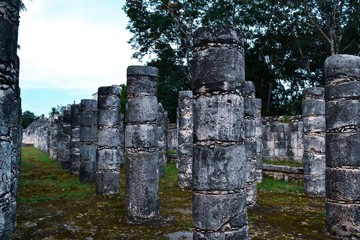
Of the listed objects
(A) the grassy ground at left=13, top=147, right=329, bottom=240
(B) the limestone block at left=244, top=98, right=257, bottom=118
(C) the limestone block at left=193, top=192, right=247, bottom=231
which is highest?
(B) the limestone block at left=244, top=98, right=257, bottom=118

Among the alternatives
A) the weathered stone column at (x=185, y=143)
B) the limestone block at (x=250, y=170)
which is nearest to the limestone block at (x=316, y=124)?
the limestone block at (x=250, y=170)

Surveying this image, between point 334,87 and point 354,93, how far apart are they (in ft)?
1.33

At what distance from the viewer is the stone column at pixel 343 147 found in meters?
6.74

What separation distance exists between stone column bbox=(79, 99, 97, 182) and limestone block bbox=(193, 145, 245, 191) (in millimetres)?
8597

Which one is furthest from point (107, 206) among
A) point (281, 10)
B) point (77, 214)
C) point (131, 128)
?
point (281, 10)

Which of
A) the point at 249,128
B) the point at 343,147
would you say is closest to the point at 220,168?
the point at 343,147

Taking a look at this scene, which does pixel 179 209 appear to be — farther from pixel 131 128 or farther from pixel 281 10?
pixel 281 10

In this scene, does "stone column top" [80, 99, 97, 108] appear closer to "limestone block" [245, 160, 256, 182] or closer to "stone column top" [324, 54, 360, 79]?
"limestone block" [245, 160, 256, 182]

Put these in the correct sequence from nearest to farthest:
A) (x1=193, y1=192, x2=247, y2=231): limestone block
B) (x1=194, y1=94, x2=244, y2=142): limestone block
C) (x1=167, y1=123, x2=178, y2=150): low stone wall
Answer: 1. (x1=193, y1=192, x2=247, y2=231): limestone block
2. (x1=194, y1=94, x2=244, y2=142): limestone block
3. (x1=167, y1=123, x2=178, y2=150): low stone wall

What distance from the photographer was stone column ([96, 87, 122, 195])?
35.0ft

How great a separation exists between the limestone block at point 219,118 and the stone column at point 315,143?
6523mm

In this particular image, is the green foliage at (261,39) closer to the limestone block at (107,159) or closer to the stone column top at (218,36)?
the limestone block at (107,159)

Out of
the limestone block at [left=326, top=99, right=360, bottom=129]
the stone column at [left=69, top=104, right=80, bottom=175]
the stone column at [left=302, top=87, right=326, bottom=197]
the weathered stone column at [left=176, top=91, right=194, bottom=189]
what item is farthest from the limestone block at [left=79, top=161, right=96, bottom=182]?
the limestone block at [left=326, top=99, right=360, bottom=129]

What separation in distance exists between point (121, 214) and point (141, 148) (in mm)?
1769
